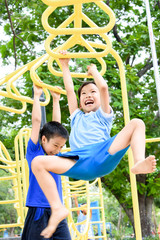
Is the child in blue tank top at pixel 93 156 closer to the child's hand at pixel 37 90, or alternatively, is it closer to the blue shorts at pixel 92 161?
the blue shorts at pixel 92 161

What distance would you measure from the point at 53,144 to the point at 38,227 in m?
0.64

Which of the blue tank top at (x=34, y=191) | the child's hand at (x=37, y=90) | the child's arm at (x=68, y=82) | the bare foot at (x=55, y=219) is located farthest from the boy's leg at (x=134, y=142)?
the child's hand at (x=37, y=90)

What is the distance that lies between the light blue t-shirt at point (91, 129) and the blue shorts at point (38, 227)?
2.08 ft

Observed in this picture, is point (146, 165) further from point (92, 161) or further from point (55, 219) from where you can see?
point (55, 219)

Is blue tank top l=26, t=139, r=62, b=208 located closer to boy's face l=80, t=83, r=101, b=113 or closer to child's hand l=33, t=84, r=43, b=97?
child's hand l=33, t=84, r=43, b=97

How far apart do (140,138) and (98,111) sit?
48cm

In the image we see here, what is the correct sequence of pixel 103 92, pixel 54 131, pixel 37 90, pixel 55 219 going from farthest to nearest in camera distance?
1. pixel 37 90
2. pixel 54 131
3. pixel 103 92
4. pixel 55 219

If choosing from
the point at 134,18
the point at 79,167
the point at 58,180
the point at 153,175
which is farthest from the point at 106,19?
the point at 79,167

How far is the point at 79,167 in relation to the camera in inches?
85.7

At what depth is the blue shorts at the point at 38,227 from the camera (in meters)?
2.71

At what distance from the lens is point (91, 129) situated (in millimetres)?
2502

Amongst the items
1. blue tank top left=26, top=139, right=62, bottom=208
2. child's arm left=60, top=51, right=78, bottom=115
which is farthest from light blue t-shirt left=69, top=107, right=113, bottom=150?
blue tank top left=26, top=139, right=62, bottom=208

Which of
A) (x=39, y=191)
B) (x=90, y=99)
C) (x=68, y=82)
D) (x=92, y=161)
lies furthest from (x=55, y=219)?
(x=68, y=82)

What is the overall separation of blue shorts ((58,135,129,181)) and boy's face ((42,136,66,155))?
42 centimetres
